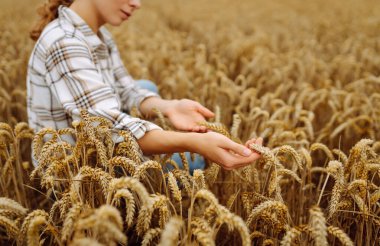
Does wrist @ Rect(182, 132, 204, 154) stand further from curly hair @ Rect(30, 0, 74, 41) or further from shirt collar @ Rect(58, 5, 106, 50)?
curly hair @ Rect(30, 0, 74, 41)

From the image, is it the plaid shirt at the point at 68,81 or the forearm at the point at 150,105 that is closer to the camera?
the plaid shirt at the point at 68,81

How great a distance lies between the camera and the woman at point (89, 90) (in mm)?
1336

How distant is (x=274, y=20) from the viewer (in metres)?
6.38

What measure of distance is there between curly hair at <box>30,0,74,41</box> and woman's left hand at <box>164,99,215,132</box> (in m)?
0.81

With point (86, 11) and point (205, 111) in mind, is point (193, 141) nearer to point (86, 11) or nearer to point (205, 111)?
point (205, 111)

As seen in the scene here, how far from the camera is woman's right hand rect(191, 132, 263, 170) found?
48.8 inches

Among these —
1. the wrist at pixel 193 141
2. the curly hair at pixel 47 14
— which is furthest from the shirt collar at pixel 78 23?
the wrist at pixel 193 141

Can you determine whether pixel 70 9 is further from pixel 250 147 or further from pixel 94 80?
pixel 250 147

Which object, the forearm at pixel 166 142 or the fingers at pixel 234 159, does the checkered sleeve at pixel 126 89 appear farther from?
the fingers at pixel 234 159

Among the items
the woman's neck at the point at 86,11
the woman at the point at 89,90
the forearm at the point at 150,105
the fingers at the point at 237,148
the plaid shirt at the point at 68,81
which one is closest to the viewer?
the fingers at the point at 237,148

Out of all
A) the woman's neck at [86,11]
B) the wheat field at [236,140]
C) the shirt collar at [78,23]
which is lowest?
the wheat field at [236,140]

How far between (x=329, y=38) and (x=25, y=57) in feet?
12.9

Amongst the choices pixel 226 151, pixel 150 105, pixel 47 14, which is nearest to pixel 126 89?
pixel 150 105

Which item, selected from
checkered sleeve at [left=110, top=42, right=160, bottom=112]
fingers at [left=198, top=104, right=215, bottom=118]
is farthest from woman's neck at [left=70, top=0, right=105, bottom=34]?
fingers at [left=198, top=104, right=215, bottom=118]
